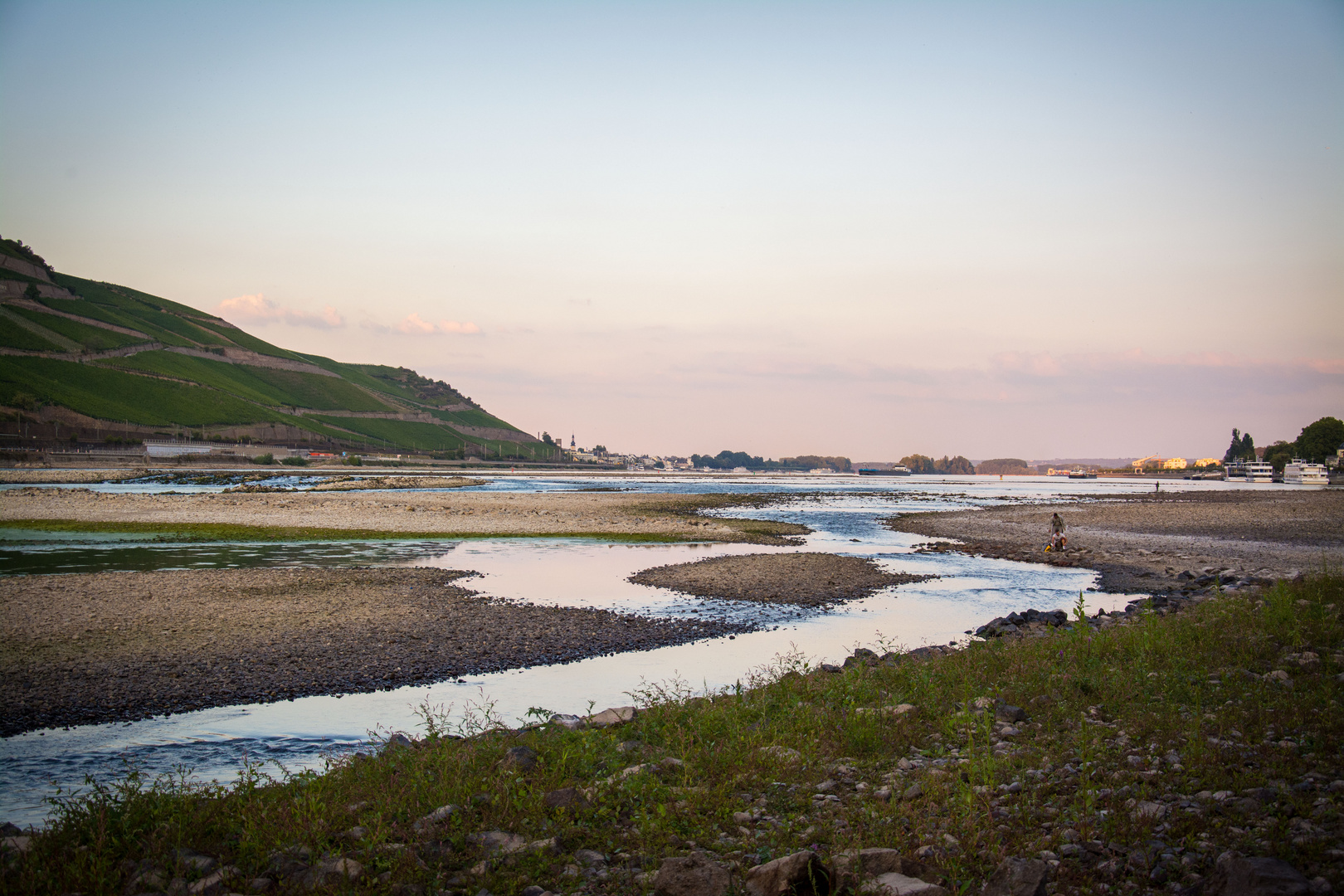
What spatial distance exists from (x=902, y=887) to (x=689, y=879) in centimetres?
167

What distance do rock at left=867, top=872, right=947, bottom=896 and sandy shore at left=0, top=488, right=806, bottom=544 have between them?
35313mm

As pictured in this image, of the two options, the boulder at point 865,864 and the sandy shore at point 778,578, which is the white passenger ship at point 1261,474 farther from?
the boulder at point 865,864

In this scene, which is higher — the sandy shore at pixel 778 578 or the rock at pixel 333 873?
the rock at pixel 333 873

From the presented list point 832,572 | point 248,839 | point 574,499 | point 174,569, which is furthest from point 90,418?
point 248,839

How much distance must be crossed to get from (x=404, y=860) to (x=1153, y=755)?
25.4 feet

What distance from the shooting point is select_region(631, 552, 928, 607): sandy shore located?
24922mm

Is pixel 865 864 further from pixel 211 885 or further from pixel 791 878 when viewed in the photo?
pixel 211 885

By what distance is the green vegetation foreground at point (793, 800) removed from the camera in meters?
6.16

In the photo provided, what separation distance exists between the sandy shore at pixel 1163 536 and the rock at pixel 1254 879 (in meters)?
22.4

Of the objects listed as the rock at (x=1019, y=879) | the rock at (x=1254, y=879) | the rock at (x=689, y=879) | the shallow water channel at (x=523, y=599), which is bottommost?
the shallow water channel at (x=523, y=599)

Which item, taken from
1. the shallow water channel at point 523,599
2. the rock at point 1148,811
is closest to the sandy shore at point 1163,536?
the shallow water channel at point 523,599

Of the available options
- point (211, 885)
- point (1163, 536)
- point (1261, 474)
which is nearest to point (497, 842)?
point (211, 885)

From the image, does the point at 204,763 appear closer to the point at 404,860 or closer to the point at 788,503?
the point at 404,860

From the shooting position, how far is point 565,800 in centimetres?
750
